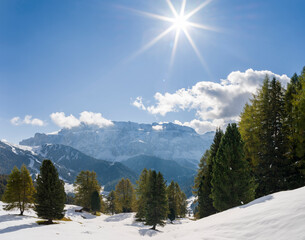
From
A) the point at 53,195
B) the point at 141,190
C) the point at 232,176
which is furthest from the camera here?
the point at 141,190

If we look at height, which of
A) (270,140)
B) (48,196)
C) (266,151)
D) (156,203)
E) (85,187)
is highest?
(270,140)

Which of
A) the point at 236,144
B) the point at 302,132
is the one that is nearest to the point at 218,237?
the point at 236,144

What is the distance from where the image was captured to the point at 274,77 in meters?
25.4

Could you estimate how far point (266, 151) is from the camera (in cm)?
2361

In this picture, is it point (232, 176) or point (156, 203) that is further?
point (156, 203)

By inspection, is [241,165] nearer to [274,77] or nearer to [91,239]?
[274,77]

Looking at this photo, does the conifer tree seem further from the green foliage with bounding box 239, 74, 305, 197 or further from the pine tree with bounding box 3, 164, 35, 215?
the pine tree with bounding box 3, 164, 35, 215

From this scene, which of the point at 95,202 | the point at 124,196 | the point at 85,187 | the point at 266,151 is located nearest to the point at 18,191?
the point at 95,202

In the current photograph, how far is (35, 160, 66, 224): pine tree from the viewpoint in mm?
25734

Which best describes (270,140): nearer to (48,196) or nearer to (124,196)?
(48,196)

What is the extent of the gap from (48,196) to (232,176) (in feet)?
81.6

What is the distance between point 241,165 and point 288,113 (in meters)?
8.46

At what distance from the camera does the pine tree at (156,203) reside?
32.9 meters

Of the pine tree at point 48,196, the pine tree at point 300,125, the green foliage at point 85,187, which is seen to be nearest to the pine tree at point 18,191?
the pine tree at point 48,196
